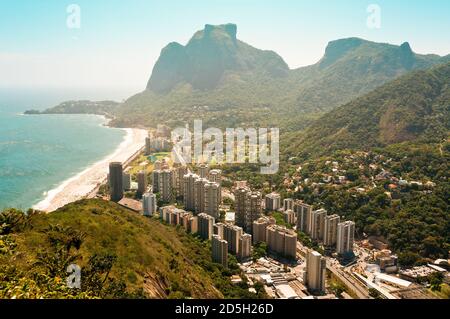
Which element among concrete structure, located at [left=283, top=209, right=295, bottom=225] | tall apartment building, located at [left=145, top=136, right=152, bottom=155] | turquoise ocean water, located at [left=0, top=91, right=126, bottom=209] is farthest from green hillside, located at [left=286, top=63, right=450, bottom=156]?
turquoise ocean water, located at [left=0, top=91, right=126, bottom=209]

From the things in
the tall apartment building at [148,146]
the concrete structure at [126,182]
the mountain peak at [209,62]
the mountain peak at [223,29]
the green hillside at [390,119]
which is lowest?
the concrete structure at [126,182]

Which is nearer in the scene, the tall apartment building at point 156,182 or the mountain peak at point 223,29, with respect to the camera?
the tall apartment building at point 156,182

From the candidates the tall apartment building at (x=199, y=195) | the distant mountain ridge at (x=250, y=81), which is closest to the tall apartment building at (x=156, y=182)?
the tall apartment building at (x=199, y=195)

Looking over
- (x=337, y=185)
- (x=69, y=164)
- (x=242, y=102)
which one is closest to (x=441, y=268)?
(x=337, y=185)

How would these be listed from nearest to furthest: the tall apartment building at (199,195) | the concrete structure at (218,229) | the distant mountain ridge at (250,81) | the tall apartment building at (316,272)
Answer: the tall apartment building at (316,272), the concrete structure at (218,229), the tall apartment building at (199,195), the distant mountain ridge at (250,81)

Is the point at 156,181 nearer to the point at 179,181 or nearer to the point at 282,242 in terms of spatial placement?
the point at 179,181

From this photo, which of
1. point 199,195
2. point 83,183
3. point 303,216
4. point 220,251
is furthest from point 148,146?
point 220,251

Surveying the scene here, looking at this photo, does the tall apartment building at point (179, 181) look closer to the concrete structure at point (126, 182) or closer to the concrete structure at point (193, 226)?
the concrete structure at point (126, 182)
